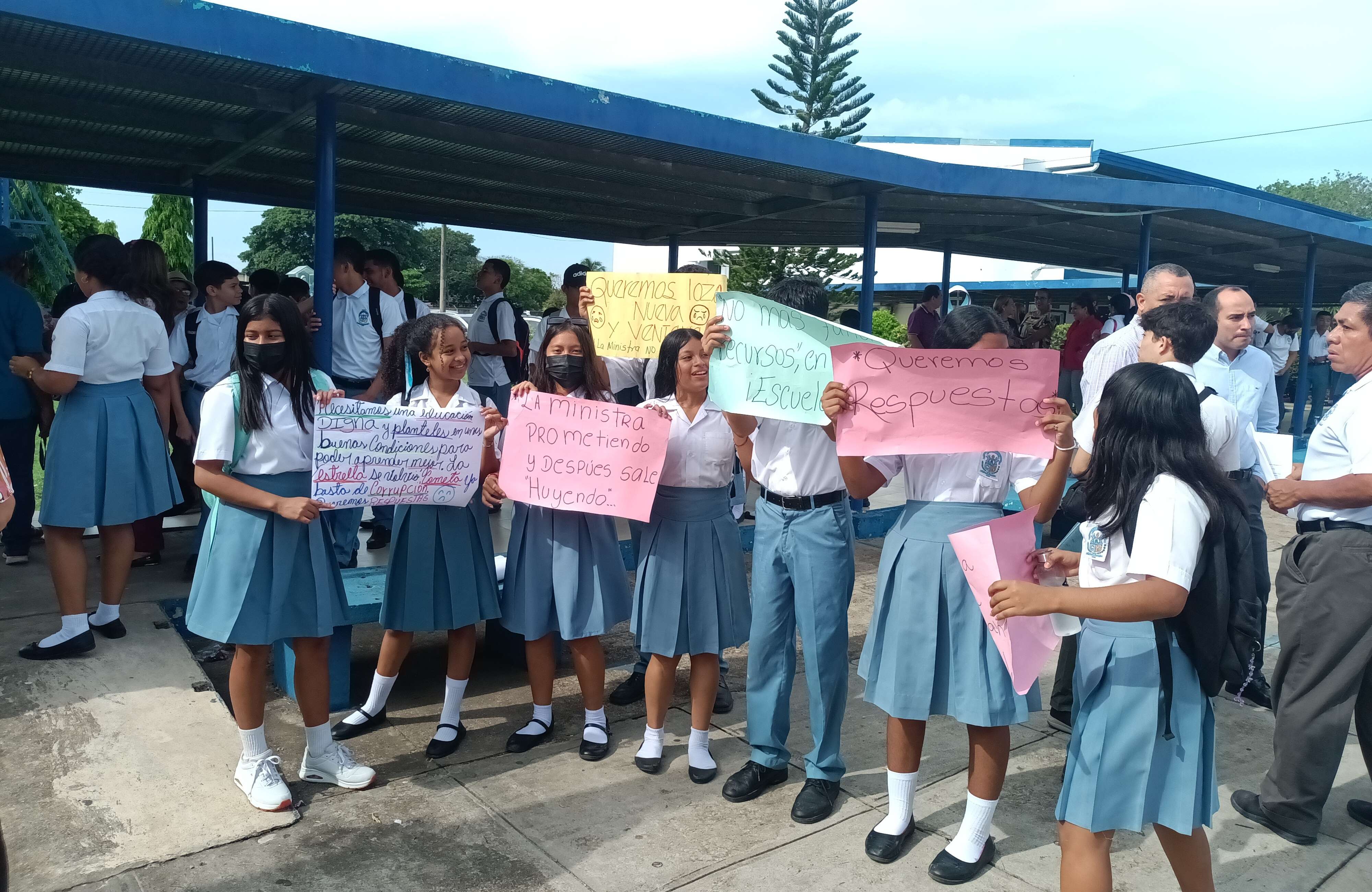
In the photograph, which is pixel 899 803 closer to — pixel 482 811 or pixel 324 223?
pixel 482 811

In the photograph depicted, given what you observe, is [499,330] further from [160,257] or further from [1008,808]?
[1008,808]

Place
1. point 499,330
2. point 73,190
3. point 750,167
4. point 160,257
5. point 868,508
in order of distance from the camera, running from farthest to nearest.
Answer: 1. point 73,190
2. point 868,508
3. point 499,330
4. point 750,167
5. point 160,257

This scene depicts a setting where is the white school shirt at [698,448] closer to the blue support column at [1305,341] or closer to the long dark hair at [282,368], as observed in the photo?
the long dark hair at [282,368]

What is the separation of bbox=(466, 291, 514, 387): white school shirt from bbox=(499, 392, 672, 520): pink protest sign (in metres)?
3.23

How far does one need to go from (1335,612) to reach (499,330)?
5.23 meters

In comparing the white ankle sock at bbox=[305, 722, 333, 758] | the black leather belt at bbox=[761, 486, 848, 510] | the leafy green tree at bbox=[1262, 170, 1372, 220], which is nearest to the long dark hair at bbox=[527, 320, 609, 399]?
the black leather belt at bbox=[761, 486, 848, 510]

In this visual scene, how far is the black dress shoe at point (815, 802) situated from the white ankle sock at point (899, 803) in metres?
0.23

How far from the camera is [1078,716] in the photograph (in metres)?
2.46

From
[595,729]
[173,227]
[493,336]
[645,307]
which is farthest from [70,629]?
[173,227]

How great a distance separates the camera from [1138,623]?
93.2 inches

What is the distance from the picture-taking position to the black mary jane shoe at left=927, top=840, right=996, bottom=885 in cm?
298

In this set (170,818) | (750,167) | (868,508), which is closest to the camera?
(170,818)

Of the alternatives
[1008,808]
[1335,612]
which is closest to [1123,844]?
[1008,808]

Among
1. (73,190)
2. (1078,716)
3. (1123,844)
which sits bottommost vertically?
(1123,844)
